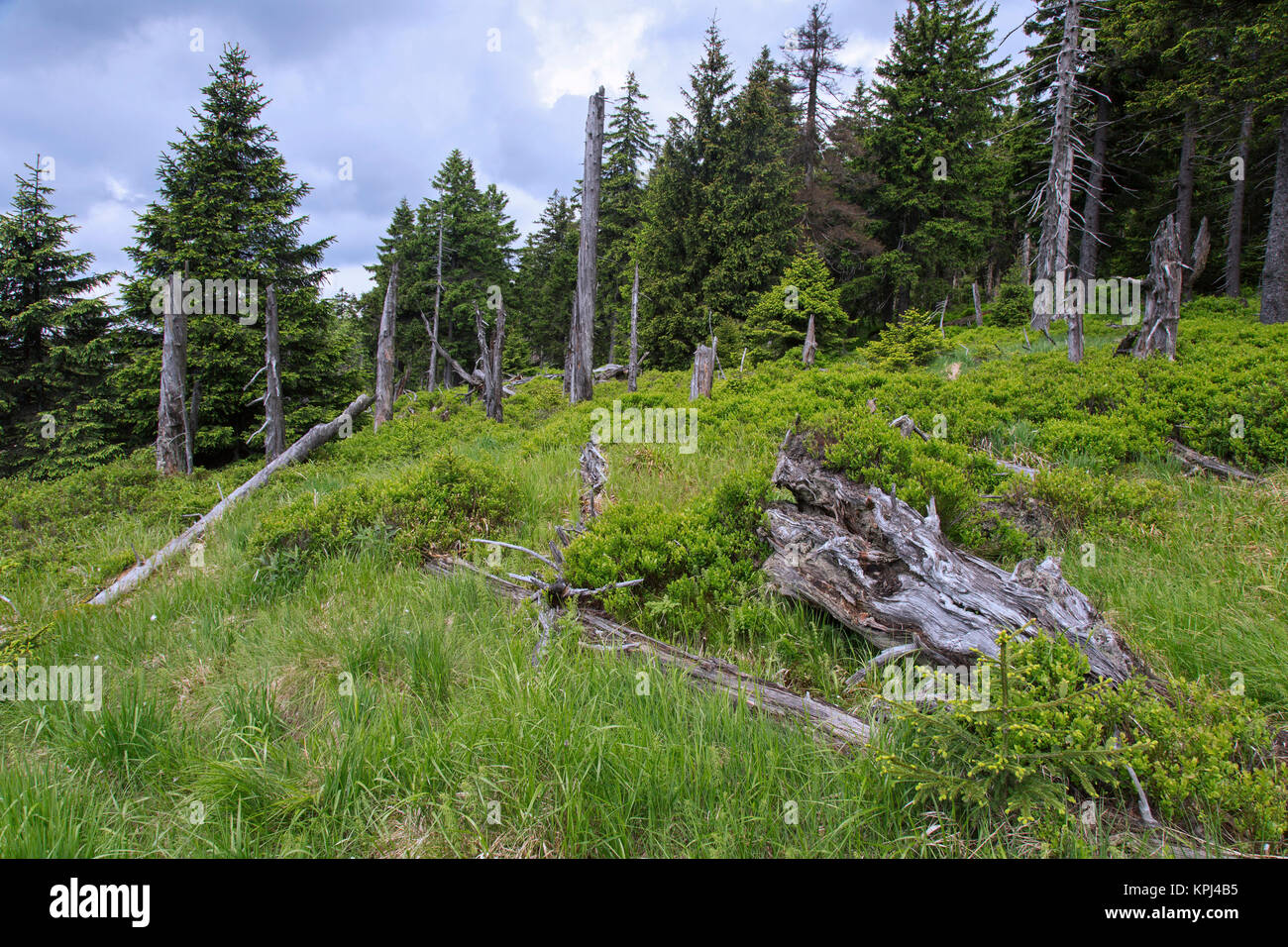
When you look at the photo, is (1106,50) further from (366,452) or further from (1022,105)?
(366,452)

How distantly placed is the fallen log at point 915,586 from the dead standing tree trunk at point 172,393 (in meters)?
14.3

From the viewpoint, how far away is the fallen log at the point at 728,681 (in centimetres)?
257

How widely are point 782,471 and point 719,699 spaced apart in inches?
91.9

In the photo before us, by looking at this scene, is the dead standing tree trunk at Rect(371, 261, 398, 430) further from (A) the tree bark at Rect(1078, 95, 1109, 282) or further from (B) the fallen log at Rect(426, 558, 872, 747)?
(A) the tree bark at Rect(1078, 95, 1109, 282)

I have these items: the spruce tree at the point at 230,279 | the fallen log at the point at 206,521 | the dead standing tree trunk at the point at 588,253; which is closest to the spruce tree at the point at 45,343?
the spruce tree at the point at 230,279

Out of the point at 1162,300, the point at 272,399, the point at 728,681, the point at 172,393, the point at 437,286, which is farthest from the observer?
the point at 437,286

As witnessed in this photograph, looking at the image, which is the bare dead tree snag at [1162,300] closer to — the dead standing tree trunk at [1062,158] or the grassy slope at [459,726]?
the dead standing tree trunk at [1062,158]

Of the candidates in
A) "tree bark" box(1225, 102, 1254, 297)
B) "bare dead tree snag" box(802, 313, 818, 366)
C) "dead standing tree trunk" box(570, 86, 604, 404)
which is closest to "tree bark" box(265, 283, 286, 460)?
"dead standing tree trunk" box(570, 86, 604, 404)

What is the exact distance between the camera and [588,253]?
15297 millimetres

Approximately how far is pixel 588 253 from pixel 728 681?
571 inches

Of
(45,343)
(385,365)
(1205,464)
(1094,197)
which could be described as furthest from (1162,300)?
(45,343)

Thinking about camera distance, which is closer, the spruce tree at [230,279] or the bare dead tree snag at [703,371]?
the bare dead tree snag at [703,371]

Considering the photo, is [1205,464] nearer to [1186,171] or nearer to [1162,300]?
[1162,300]

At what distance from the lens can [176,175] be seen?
1808 centimetres
